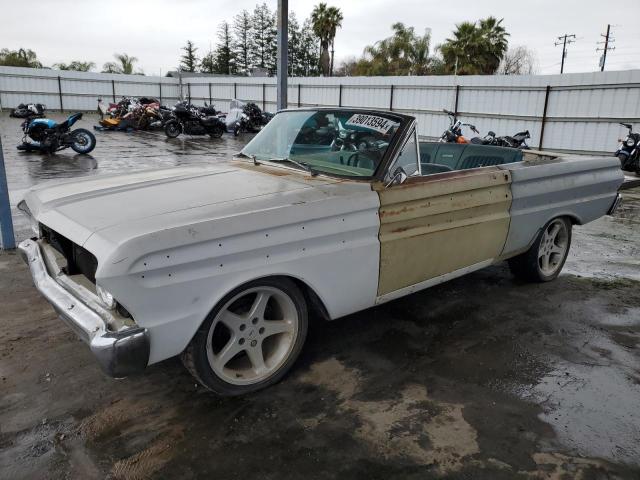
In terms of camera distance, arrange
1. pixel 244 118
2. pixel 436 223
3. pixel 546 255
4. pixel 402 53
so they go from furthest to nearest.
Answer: pixel 402 53 → pixel 244 118 → pixel 546 255 → pixel 436 223

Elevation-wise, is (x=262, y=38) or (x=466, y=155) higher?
(x=262, y=38)

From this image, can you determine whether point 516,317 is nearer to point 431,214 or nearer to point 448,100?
point 431,214

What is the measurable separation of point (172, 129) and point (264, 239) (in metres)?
17.8

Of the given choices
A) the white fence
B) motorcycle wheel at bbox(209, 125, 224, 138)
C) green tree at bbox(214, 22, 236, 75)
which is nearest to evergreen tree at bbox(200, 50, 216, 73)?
green tree at bbox(214, 22, 236, 75)

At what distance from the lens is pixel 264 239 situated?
8.70 feet

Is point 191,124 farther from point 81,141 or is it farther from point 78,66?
point 78,66

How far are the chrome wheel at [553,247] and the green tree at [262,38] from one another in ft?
191

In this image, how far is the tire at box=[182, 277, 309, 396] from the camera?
2670 millimetres

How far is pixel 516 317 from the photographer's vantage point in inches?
162

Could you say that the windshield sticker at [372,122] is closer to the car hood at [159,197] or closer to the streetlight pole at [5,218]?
the car hood at [159,197]

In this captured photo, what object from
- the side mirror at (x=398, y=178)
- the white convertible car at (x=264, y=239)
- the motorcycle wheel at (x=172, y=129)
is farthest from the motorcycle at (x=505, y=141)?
the motorcycle wheel at (x=172, y=129)

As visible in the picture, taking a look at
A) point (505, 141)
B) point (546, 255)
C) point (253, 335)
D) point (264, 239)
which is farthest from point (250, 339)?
point (505, 141)

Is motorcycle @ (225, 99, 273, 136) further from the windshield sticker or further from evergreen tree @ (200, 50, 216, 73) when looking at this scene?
evergreen tree @ (200, 50, 216, 73)

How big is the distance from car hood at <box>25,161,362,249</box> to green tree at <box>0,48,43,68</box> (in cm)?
4913
